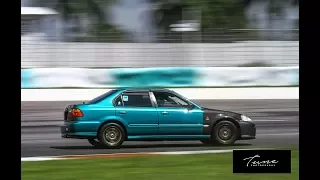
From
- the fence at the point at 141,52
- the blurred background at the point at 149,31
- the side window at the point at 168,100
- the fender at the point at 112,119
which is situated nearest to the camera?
the side window at the point at 168,100

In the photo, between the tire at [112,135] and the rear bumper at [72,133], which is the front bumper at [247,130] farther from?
the rear bumper at [72,133]

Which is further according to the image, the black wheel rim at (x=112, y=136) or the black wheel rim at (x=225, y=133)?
the black wheel rim at (x=225, y=133)

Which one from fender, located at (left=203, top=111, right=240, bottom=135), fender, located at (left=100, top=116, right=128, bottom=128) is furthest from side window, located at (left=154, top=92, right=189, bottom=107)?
fender, located at (left=100, top=116, right=128, bottom=128)

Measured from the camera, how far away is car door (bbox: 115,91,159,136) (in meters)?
6.52

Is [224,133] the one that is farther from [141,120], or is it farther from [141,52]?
[141,52]

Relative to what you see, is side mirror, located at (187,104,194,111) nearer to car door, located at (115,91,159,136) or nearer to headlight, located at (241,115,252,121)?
car door, located at (115,91,159,136)

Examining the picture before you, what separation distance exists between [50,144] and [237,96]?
3157 mm

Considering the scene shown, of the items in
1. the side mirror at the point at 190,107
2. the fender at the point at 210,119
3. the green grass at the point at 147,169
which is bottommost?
the green grass at the point at 147,169

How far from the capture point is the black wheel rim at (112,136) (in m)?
6.56

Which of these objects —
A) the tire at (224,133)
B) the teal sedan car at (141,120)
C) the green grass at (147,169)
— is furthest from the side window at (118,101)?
the tire at (224,133)

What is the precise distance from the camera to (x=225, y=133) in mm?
6758

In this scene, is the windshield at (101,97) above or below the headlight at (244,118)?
above

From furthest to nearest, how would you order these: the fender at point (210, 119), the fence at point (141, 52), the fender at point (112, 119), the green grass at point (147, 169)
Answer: the fence at point (141, 52), the fender at point (210, 119), the fender at point (112, 119), the green grass at point (147, 169)

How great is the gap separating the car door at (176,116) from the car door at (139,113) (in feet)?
0.32
